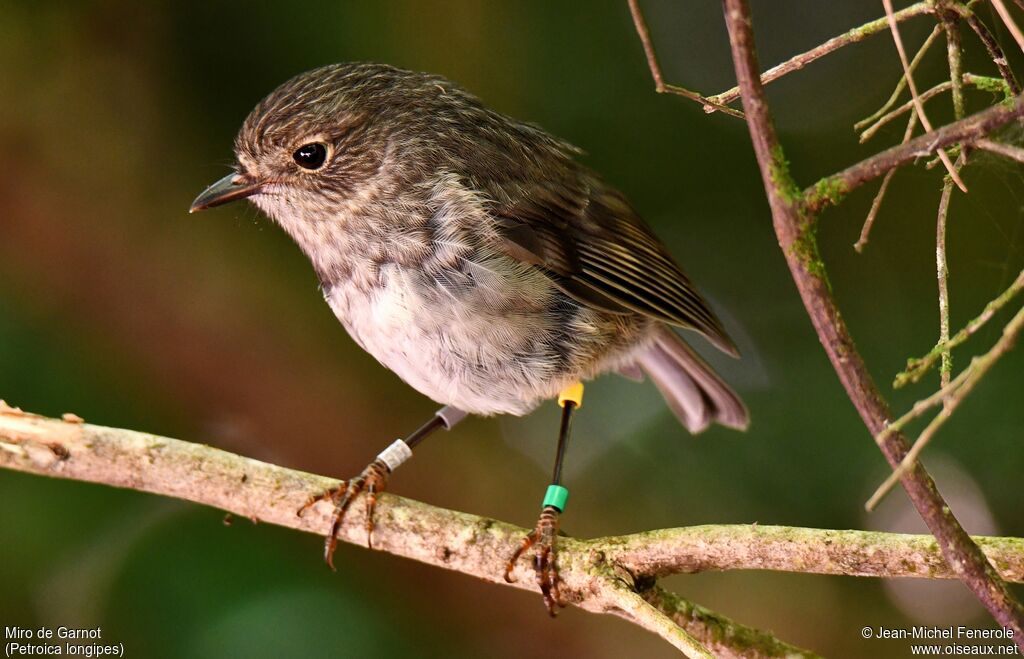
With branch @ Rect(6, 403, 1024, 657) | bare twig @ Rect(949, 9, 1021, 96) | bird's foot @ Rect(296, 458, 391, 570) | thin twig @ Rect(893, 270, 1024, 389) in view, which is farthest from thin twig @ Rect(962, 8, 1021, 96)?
bird's foot @ Rect(296, 458, 391, 570)

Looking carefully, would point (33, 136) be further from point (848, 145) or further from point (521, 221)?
point (848, 145)

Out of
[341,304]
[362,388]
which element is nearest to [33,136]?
[362,388]

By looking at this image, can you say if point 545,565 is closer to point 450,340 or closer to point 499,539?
point 499,539

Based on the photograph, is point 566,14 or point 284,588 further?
point 566,14

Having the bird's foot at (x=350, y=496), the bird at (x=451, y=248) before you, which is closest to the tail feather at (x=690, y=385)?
the bird at (x=451, y=248)

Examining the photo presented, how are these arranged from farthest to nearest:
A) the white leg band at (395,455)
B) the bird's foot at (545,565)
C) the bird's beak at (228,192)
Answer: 1. the white leg band at (395,455)
2. the bird's beak at (228,192)
3. the bird's foot at (545,565)

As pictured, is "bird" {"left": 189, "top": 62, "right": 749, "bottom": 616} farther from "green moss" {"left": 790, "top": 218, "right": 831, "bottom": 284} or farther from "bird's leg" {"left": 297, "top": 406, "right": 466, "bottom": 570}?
"green moss" {"left": 790, "top": 218, "right": 831, "bottom": 284}

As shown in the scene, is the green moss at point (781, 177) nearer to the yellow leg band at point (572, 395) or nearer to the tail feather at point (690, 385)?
the yellow leg band at point (572, 395)
